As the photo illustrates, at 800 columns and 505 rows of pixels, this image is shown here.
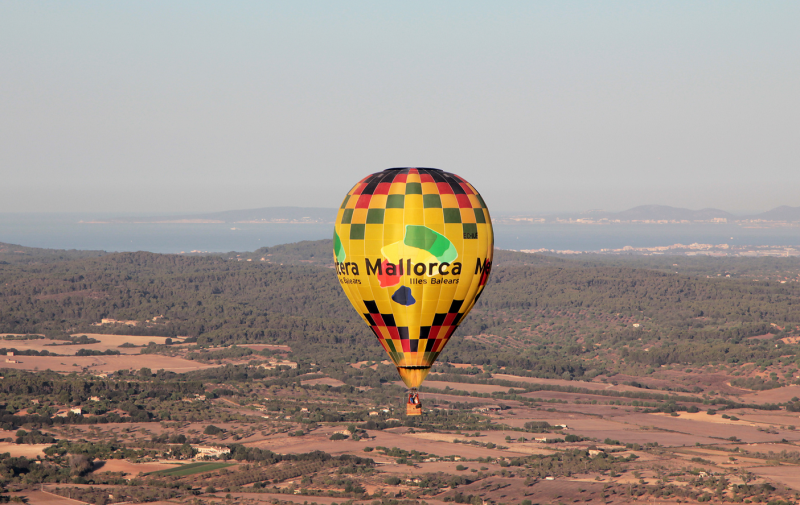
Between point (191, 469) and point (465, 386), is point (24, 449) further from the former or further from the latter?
point (465, 386)

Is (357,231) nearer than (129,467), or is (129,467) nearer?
(357,231)

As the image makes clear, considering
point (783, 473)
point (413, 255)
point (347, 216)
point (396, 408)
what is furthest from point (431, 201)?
point (396, 408)

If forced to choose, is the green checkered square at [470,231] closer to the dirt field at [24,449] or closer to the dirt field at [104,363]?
the dirt field at [24,449]

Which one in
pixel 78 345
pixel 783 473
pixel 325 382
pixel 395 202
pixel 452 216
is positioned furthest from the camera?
pixel 78 345

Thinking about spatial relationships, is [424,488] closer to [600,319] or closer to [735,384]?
[735,384]

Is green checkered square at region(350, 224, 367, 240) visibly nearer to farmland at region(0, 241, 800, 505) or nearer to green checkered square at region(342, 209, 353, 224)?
green checkered square at region(342, 209, 353, 224)
